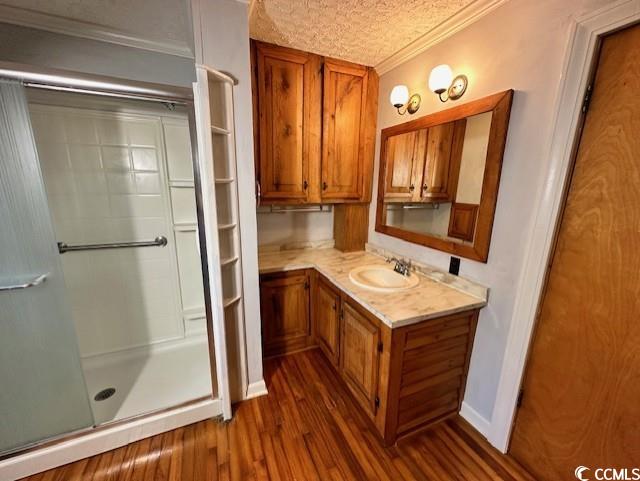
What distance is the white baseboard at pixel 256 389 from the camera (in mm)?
1735

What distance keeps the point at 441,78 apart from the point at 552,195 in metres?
0.86

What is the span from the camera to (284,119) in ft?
6.04

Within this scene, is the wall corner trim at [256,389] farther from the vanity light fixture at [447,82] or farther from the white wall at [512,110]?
the vanity light fixture at [447,82]

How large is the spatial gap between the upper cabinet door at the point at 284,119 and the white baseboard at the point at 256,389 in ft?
4.37

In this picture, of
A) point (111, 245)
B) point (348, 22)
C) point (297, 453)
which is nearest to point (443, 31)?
point (348, 22)

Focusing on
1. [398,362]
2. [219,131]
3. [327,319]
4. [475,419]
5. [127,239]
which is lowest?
[475,419]

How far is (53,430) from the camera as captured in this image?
136 centimetres

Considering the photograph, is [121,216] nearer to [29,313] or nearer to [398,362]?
[29,313]

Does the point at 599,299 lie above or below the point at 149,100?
below

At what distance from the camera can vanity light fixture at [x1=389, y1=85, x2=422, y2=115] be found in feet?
5.69

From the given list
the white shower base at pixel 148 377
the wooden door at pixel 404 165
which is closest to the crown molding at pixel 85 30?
the wooden door at pixel 404 165

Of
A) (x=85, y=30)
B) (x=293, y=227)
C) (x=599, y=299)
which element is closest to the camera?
(x=599, y=299)

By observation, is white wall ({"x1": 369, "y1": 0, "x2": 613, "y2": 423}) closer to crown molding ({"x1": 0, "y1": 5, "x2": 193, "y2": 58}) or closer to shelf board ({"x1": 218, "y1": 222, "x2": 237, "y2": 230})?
shelf board ({"x1": 218, "y1": 222, "x2": 237, "y2": 230})

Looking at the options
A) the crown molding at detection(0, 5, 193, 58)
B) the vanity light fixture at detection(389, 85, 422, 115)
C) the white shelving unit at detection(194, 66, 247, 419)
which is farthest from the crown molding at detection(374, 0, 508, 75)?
the crown molding at detection(0, 5, 193, 58)
